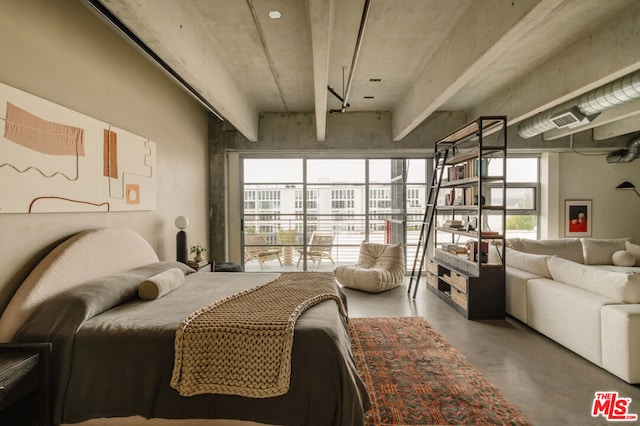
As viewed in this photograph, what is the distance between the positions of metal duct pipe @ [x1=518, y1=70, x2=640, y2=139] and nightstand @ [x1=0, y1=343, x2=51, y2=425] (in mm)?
5091

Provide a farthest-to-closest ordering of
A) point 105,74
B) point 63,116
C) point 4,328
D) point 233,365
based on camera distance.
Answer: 1. point 105,74
2. point 63,116
3. point 4,328
4. point 233,365

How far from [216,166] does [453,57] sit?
4.10m

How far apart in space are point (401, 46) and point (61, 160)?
3.19m

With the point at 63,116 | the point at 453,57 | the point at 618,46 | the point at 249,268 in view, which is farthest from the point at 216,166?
the point at 618,46

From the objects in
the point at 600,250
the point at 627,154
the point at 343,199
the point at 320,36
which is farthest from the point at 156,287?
the point at 627,154

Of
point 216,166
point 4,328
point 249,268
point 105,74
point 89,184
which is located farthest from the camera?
point 249,268

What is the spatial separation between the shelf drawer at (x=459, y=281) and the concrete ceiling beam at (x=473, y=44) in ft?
6.84

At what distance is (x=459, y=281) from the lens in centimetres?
398

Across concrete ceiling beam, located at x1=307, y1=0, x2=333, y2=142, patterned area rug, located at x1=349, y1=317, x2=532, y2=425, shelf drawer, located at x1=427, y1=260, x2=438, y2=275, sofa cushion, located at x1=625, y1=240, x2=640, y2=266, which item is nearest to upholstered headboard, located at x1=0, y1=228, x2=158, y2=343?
patterned area rug, located at x1=349, y1=317, x2=532, y2=425

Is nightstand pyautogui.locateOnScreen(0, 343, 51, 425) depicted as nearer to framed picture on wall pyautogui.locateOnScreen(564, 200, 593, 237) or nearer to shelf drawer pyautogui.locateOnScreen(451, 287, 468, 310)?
shelf drawer pyautogui.locateOnScreen(451, 287, 468, 310)

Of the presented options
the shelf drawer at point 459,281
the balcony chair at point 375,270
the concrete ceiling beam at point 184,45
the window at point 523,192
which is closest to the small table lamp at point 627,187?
the window at point 523,192

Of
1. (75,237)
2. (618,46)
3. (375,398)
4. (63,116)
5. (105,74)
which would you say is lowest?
(375,398)

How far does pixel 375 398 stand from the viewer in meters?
2.15

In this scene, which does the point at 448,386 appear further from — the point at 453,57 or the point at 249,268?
the point at 249,268
